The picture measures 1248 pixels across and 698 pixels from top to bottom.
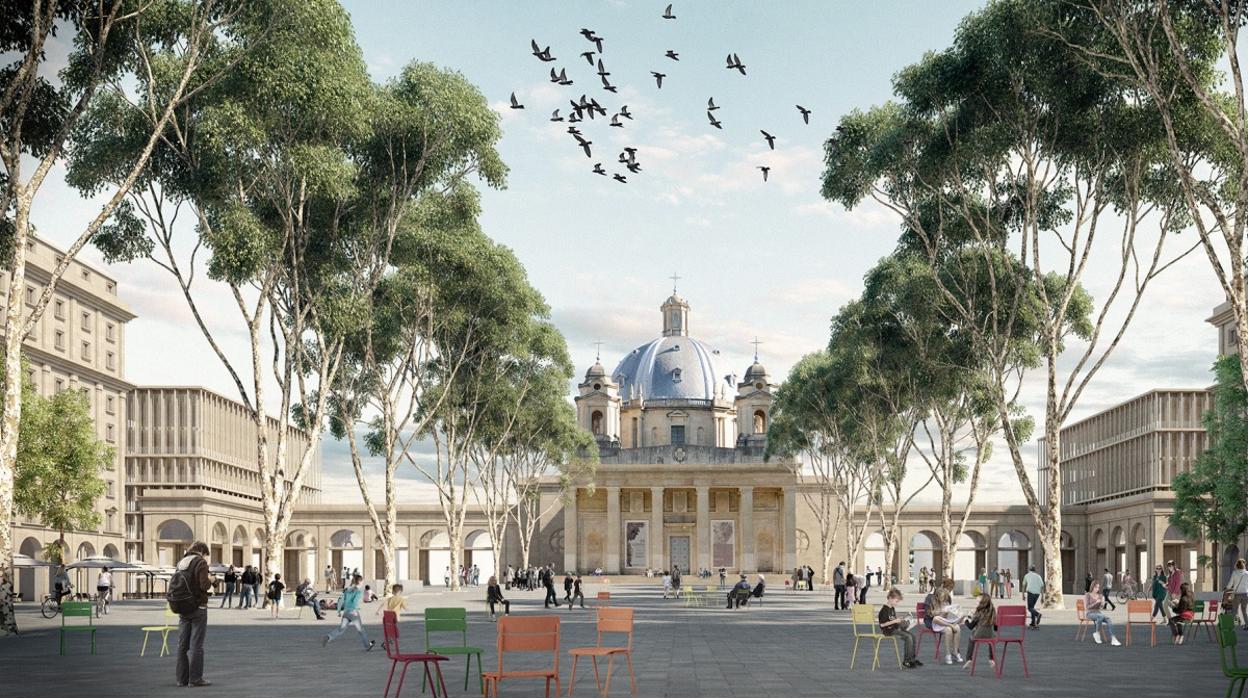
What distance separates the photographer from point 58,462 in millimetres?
61781

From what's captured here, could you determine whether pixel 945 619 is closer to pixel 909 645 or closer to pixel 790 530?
pixel 909 645

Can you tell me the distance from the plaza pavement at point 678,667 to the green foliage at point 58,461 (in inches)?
940

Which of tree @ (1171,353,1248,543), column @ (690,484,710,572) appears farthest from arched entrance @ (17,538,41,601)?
column @ (690,484,710,572)

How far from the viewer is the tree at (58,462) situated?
59625 mm

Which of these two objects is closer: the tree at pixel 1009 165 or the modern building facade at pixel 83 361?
the tree at pixel 1009 165

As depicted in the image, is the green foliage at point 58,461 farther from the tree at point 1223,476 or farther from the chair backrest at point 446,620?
the tree at point 1223,476

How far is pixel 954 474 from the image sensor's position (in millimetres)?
75438

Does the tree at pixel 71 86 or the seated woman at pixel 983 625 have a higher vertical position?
the tree at pixel 71 86

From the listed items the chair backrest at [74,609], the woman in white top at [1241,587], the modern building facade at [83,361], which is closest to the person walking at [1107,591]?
the woman in white top at [1241,587]

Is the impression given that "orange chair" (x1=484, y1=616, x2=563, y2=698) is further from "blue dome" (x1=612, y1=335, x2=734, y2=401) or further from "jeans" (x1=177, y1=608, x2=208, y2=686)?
"blue dome" (x1=612, y1=335, x2=734, y2=401)

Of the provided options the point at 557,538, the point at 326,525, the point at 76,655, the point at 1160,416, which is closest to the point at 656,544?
the point at 557,538

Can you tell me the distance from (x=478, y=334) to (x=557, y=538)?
2561 inches

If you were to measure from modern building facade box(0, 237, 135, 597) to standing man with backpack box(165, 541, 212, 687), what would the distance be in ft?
189

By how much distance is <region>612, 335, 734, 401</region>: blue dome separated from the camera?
136m
